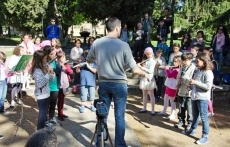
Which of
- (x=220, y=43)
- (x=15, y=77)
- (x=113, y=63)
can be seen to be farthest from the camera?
(x=220, y=43)

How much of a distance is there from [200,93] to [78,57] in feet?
13.0

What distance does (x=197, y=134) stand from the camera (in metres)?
5.50

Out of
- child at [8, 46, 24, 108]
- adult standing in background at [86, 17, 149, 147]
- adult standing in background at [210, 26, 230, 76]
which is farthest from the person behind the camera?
adult standing in background at [210, 26, 230, 76]

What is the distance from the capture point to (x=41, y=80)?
4691 millimetres

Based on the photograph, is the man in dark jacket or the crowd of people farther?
the man in dark jacket

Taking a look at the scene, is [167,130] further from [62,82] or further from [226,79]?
[226,79]

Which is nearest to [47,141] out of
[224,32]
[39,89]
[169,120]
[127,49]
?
[127,49]

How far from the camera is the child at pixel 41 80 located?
467cm

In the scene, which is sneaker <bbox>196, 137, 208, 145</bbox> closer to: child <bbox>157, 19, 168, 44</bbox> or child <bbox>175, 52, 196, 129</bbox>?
child <bbox>175, 52, 196, 129</bbox>

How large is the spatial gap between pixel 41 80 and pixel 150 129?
8.11 ft

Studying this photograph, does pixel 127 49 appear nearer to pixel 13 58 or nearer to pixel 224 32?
pixel 13 58

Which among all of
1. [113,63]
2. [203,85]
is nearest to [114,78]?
[113,63]

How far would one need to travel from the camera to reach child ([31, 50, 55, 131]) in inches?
184

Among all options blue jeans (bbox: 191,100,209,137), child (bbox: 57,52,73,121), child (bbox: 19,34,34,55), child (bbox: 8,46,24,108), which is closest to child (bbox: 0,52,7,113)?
child (bbox: 8,46,24,108)
